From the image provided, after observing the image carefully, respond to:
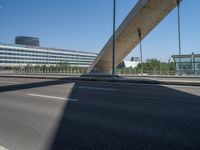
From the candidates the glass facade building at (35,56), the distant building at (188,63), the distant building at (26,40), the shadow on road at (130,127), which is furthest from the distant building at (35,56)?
the shadow on road at (130,127)

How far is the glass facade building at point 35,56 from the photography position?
106 m

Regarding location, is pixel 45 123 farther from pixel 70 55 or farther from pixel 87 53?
pixel 87 53

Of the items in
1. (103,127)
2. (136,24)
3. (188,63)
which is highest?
(136,24)

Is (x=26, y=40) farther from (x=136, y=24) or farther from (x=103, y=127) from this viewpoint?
(x=103, y=127)

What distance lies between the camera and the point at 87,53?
151 metres

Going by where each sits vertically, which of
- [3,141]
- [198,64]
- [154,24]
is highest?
[154,24]

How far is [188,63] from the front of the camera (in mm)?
26469

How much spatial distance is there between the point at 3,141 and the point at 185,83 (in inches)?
468

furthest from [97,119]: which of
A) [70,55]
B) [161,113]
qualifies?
[70,55]

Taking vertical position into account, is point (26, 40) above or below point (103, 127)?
above

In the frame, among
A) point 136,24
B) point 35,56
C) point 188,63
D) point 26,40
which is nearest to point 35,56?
point 35,56

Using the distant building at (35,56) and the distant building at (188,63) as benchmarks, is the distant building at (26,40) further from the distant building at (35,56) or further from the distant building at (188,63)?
the distant building at (188,63)

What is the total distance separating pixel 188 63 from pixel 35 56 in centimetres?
10247

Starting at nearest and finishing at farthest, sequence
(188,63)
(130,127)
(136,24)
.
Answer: (130,127), (188,63), (136,24)
